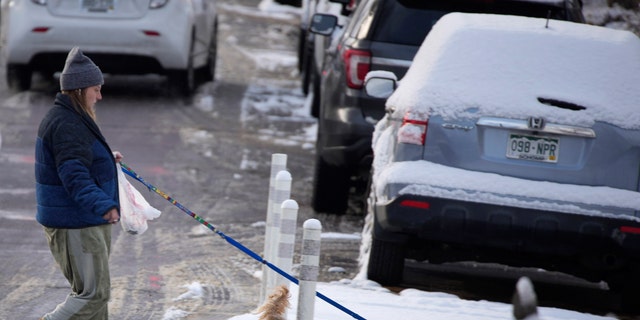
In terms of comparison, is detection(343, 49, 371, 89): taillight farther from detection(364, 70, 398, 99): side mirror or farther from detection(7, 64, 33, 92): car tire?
detection(7, 64, 33, 92): car tire

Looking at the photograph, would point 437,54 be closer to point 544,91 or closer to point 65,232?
point 544,91

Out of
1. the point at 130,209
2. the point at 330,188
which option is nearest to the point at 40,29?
the point at 330,188

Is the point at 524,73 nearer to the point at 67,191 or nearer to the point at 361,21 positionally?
the point at 361,21

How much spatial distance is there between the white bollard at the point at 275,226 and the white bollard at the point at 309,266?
3.60 ft

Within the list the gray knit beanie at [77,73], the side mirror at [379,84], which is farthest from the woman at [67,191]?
the side mirror at [379,84]

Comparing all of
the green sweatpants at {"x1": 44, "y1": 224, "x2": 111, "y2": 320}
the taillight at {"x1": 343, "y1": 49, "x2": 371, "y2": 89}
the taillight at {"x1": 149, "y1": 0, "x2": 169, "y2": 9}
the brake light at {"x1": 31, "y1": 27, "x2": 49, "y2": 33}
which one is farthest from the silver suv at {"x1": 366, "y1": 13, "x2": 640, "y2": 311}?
the brake light at {"x1": 31, "y1": 27, "x2": 49, "y2": 33}

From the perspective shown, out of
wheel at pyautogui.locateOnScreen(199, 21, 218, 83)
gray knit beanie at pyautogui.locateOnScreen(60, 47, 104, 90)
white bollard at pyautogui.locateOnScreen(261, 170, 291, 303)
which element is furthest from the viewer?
wheel at pyautogui.locateOnScreen(199, 21, 218, 83)

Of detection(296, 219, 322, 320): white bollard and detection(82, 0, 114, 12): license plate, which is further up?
detection(296, 219, 322, 320): white bollard

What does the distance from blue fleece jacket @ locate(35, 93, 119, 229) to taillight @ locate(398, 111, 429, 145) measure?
222 cm

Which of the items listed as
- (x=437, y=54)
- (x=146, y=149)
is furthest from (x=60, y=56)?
(x=437, y=54)

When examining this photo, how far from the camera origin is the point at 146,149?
12.7 metres

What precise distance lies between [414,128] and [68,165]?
2.54 m

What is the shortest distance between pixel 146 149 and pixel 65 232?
7001mm

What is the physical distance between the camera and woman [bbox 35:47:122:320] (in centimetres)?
570
